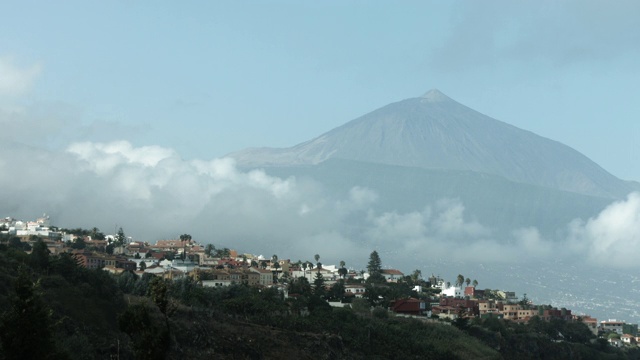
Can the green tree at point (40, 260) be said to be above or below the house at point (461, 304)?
above

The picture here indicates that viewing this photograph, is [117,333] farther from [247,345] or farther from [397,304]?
[397,304]

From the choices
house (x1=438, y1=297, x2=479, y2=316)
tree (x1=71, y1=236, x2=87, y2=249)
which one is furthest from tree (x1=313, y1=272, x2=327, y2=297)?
tree (x1=71, y1=236, x2=87, y2=249)

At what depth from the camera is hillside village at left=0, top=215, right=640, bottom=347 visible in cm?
10412

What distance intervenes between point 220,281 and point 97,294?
43772 millimetres

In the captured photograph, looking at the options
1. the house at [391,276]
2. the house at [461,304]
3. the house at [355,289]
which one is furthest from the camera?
the house at [391,276]

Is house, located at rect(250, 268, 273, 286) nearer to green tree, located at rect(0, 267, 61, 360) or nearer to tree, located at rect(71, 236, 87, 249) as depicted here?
tree, located at rect(71, 236, 87, 249)

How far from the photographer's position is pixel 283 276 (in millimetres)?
126688

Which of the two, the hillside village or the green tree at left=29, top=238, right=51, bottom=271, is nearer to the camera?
the green tree at left=29, top=238, right=51, bottom=271

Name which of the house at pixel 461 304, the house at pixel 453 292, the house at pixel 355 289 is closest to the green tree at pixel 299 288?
the house at pixel 355 289

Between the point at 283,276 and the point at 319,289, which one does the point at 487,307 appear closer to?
the point at 283,276

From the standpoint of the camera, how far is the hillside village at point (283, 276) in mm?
104125

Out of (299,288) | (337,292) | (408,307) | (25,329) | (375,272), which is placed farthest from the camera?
(375,272)

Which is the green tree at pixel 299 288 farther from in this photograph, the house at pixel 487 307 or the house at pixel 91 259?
the house at pixel 487 307

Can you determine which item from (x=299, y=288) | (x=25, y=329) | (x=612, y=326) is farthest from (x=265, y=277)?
(x=25, y=329)
